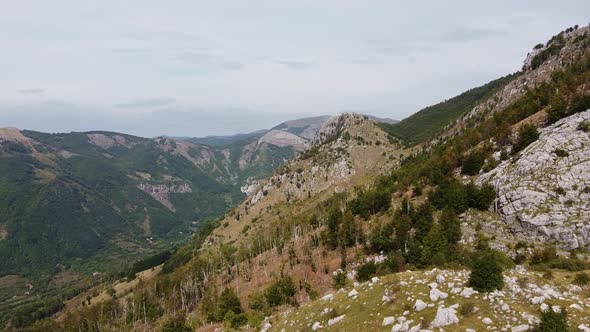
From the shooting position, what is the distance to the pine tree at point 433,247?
62.9 m

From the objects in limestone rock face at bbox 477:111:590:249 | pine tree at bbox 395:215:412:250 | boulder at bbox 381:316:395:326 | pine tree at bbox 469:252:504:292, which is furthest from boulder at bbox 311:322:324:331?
limestone rock face at bbox 477:111:590:249

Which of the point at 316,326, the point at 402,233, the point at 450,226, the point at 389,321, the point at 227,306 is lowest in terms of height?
the point at 227,306

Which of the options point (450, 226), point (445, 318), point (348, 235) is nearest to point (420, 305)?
point (445, 318)

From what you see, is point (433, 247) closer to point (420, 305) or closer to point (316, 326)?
point (316, 326)

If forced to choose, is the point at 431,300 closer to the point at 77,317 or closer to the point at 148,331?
the point at 148,331

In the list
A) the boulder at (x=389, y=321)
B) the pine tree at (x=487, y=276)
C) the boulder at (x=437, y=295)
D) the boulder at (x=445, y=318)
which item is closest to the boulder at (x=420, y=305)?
the boulder at (x=437, y=295)

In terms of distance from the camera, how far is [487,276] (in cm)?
3250

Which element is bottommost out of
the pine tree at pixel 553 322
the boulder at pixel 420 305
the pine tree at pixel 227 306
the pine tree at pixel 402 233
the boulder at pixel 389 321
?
the pine tree at pixel 227 306

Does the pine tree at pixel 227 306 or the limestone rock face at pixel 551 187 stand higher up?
the limestone rock face at pixel 551 187

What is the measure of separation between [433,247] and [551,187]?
26.2 meters

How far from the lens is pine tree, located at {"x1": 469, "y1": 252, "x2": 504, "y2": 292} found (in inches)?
1264

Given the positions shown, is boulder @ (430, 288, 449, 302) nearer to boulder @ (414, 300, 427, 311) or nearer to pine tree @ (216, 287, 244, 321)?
boulder @ (414, 300, 427, 311)

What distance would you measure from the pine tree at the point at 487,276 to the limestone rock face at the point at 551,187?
37312 millimetres

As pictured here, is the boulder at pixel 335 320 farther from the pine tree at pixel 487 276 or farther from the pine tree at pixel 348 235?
the pine tree at pixel 348 235
